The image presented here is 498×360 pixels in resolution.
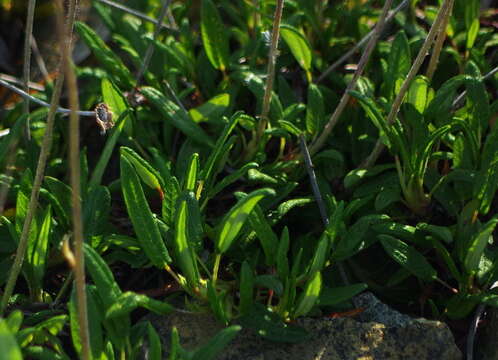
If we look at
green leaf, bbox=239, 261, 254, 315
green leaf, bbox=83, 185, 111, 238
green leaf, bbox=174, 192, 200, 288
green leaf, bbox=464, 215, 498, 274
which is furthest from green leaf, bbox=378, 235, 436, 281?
green leaf, bbox=83, 185, 111, 238

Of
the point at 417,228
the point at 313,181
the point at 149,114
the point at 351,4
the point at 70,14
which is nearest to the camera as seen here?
the point at 70,14

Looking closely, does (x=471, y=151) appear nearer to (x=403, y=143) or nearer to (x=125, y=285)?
(x=403, y=143)

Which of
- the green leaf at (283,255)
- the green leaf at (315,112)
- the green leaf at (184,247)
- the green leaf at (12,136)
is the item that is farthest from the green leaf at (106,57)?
the green leaf at (283,255)

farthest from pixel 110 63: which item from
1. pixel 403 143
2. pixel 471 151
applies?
pixel 471 151

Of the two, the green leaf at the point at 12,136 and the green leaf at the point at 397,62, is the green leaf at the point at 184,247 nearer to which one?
the green leaf at the point at 12,136

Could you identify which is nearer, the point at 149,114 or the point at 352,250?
the point at 352,250

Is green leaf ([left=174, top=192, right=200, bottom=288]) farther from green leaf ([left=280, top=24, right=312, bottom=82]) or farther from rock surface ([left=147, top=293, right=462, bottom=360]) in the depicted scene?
green leaf ([left=280, top=24, right=312, bottom=82])

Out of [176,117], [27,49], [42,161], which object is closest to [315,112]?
[176,117]

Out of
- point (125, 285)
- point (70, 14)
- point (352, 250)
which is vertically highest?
point (70, 14)

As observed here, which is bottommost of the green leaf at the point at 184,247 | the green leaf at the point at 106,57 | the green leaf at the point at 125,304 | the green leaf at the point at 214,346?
the green leaf at the point at 214,346
